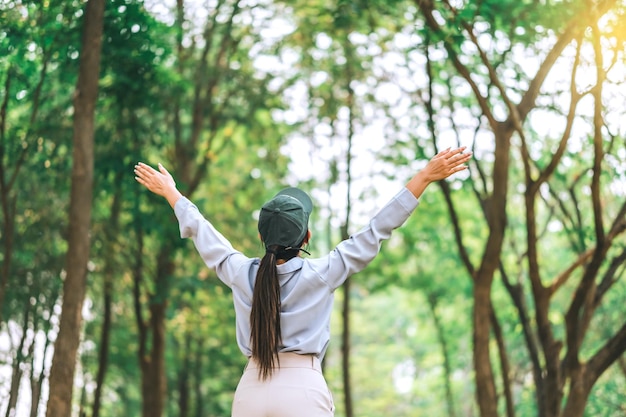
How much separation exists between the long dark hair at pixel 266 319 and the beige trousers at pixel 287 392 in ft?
0.14

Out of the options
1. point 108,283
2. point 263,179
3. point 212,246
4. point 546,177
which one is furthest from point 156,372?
point 212,246

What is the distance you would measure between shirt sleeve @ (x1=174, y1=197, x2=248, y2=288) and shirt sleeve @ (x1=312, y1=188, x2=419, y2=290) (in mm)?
381

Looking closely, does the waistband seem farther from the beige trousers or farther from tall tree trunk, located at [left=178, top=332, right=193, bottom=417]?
tall tree trunk, located at [left=178, top=332, right=193, bottom=417]

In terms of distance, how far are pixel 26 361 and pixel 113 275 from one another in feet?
6.70

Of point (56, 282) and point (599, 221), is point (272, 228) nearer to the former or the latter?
point (599, 221)

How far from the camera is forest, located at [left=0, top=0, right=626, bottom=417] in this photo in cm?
923

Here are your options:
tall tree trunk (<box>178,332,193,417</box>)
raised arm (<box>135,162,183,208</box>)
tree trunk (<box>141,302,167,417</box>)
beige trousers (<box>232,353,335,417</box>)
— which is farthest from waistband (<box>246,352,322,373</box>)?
tall tree trunk (<box>178,332,193,417</box>)

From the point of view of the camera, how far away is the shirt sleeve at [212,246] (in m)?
3.69

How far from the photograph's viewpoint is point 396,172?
16125 mm

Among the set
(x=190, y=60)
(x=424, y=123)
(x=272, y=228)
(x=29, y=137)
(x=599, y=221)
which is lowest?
(x=272, y=228)

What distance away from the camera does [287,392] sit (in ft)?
11.1

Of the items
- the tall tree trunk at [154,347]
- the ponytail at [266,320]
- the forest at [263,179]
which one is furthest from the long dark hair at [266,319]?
the tall tree trunk at [154,347]

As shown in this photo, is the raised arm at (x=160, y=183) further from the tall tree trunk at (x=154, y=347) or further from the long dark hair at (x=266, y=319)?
the tall tree trunk at (x=154, y=347)

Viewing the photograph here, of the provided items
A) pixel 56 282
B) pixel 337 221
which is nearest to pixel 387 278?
pixel 337 221
